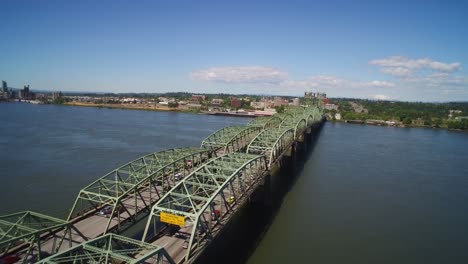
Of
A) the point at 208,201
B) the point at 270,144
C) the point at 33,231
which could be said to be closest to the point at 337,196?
the point at 270,144

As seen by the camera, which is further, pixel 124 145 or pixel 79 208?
pixel 124 145

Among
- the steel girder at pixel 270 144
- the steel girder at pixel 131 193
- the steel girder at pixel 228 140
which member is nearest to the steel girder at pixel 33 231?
the steel girder at pixel 131 193

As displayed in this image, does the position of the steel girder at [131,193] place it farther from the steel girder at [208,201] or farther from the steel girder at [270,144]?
the steel girder at [270,144]

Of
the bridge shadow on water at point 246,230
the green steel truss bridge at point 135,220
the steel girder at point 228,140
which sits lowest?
the bridge shadow on water at point 246,230

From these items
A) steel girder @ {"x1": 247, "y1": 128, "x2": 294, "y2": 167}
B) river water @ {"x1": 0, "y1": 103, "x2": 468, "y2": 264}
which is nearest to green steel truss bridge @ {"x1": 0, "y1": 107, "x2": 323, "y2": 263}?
river water @ {"x1": 0, "y1": 103, "x2": 468, "y2": 264}

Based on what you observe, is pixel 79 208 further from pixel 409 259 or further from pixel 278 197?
pixel 409 259

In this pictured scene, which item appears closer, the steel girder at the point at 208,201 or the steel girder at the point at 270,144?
the steel girder at the point at 208,201

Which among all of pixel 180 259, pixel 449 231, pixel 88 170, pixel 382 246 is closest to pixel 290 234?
pixel 382 246
